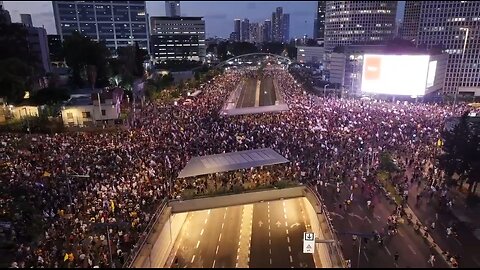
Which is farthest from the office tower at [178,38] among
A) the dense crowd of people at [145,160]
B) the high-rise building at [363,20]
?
the dense crowd of people at [145,160]

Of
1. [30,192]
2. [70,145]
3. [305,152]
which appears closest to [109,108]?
[70,145]

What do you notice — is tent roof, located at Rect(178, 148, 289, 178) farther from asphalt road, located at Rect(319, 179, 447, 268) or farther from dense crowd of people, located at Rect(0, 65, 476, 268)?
asphalt road, located at Rect(319, 179, 447, 268)

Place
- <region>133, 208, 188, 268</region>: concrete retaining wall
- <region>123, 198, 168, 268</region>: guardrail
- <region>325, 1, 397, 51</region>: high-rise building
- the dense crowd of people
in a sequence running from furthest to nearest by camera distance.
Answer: <region>325, 1, 397, 51</region>: high-rise building < the dense crowd of people < <region>133, 208, 188, 268</region>: concrete retaining wall < <region>123, 198, 168, 268</region>: guardrail

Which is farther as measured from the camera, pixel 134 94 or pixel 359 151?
pixel 134 94

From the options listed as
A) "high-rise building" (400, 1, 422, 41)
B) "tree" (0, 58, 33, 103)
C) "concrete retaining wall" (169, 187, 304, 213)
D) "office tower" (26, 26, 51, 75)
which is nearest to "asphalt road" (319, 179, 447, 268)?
"concrete retaining wall" (169, 187, 304, 213)

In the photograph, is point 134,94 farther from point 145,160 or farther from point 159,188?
point 159,188

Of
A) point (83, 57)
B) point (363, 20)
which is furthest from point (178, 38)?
point (83, 57)

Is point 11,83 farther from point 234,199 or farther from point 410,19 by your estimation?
point 410,19
